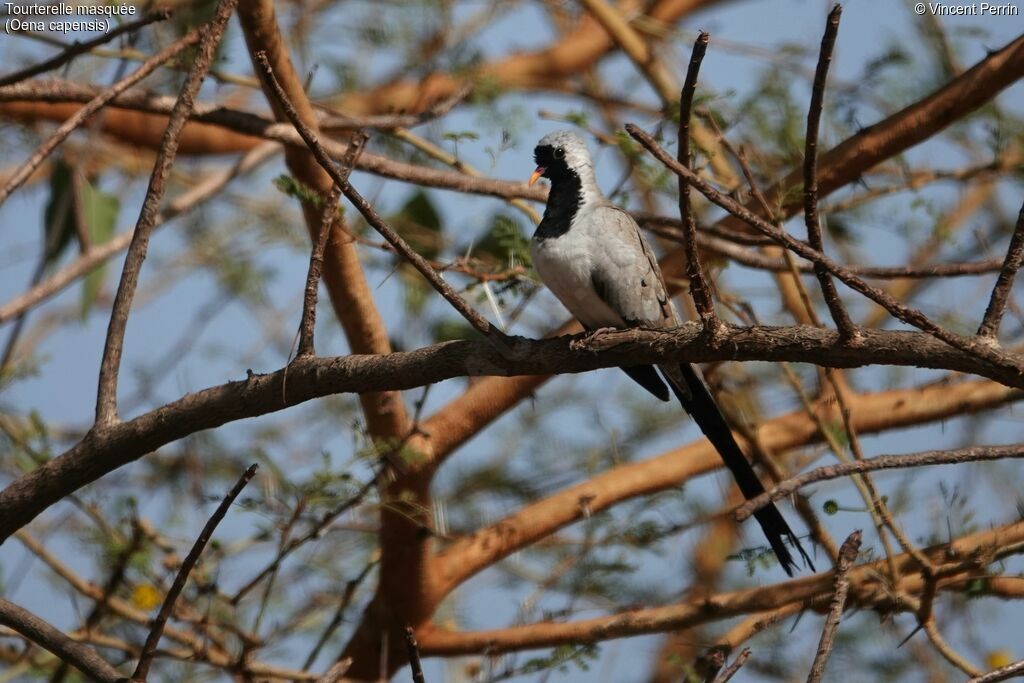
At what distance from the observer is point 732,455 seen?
11.2ft

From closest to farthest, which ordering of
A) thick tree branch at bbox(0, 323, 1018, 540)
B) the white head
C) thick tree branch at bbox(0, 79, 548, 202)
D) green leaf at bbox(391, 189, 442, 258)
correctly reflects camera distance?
thick tree branch at bbox(0, 323, 1018, 540) → the white head → thick tree branch at bbox(0, 79, 548, 202) → green leaf at bbox(391, 189, 442, 258)

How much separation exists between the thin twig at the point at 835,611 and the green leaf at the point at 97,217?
3721 millimetres

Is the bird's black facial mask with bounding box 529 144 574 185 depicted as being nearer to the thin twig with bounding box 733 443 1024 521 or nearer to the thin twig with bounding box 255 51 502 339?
Result: the thin twig with bounding box 255 51 502 339

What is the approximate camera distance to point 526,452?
5.58 m

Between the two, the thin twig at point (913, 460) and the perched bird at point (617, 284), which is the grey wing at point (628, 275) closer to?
the perched bird at point (617, 284)

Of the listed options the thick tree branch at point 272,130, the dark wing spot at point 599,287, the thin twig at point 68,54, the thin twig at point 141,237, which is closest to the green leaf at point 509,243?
the thick tree branch at point 272,130

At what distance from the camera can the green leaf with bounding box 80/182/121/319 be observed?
17.0 feet

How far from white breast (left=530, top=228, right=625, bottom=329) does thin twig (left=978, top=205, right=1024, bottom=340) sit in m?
1.31

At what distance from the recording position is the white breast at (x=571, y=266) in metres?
3.34

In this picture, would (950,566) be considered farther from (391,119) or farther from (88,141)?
(88,141)

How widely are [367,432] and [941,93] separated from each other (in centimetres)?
226

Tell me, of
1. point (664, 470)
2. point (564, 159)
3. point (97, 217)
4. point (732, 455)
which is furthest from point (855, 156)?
point (97, 217)

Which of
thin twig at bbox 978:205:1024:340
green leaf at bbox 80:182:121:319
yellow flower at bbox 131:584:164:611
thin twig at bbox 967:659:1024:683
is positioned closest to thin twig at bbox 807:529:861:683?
thin twig at bbox 967:659:1024:683

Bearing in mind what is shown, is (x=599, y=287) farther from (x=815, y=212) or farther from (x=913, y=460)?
(x=913, y=460)
